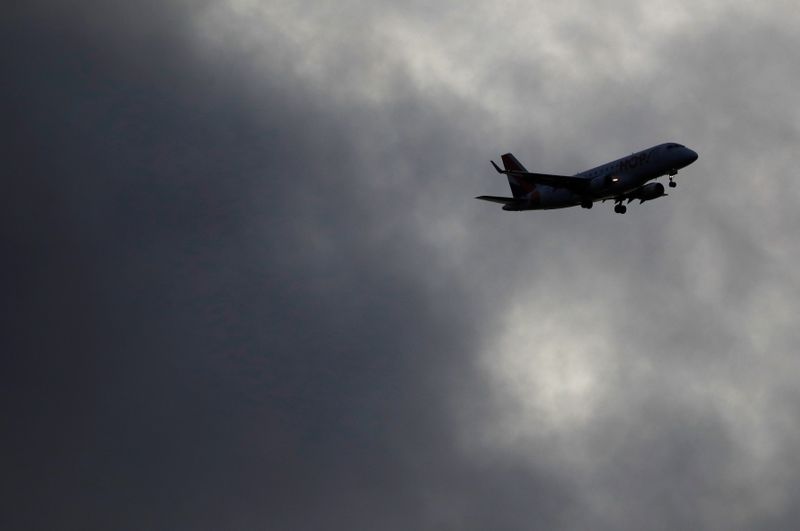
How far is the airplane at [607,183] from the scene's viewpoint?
126688 millimetres

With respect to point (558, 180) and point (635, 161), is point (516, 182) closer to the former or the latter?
point (558, 180)

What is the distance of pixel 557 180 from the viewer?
136750mm

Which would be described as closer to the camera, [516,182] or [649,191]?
[649,191]

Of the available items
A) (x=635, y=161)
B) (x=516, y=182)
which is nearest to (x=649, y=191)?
(x=635, y=161)

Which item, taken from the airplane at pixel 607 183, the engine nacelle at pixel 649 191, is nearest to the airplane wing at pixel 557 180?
the airplane at pixel 607 183

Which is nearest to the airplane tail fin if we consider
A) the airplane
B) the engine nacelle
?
the airplane

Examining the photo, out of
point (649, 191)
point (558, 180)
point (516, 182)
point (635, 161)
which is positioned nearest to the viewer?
point (635, 161)

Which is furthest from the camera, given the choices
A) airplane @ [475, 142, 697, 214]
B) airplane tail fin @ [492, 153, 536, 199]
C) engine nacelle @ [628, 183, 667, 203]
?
airplane tail fin @ [492, 153, 536, 199]

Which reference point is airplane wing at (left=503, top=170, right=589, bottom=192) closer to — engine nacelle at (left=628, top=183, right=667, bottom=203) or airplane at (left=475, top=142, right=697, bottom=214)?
airplane at (left=475, top=142, right=697, bottom=214)

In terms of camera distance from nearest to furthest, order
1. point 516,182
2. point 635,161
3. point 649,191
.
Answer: point 635,161 < point 649,191 < point 516,182

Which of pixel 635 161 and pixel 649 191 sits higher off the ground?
pixel 635 161

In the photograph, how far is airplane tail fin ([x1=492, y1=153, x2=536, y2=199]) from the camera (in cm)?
14325

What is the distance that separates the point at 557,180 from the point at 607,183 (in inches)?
312

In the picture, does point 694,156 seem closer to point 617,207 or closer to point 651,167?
point 651,167
